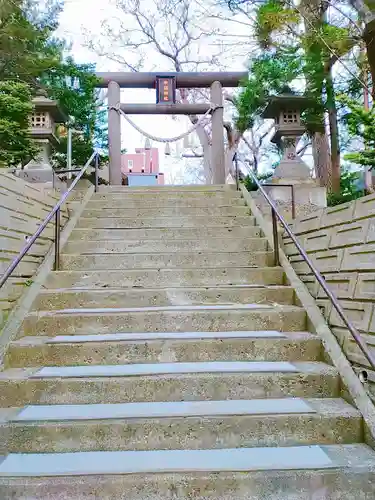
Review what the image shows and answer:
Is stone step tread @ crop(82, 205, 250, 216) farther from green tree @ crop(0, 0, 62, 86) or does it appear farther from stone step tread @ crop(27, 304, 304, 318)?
green tree @ crop(0, 0, 62, 86)

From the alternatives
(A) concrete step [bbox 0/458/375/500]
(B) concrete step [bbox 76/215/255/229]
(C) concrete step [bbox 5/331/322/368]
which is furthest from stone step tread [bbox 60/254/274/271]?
(A) concrete step [bbox 0/458/375/500]

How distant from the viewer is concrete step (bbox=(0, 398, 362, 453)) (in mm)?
2037

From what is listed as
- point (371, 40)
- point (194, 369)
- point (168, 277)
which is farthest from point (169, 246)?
point (371, 40)

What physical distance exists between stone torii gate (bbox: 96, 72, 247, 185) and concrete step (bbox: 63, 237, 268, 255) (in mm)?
4622

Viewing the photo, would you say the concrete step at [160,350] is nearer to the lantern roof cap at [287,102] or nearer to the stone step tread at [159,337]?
the stone step tread at [159,337]

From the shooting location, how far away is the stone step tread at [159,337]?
2.69m

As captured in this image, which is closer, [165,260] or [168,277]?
[168,277]

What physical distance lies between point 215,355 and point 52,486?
126 cm

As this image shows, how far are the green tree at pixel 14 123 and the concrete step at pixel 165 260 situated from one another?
2.34m

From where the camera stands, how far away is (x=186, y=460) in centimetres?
191

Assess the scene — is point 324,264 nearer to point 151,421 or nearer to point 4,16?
point 151,421

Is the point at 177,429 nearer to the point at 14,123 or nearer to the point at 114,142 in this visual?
the point at 14,123

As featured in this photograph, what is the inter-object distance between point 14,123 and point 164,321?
3770mm

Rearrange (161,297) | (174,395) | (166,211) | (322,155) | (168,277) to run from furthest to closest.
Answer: (322,155) < (166,211) < (168,277) < (161,297) < (174,395)
